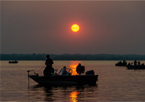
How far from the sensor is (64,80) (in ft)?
118

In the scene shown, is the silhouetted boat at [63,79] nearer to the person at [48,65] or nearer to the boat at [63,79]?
the boat at [63,79]

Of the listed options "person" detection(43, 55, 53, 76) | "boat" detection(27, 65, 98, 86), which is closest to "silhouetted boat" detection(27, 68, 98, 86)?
"boat" detection(27, 65, 98, 86)

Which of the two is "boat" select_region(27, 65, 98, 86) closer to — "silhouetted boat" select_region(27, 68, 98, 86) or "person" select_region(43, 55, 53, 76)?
"silhouetted boat" select_region(27, 68, 98, 86)

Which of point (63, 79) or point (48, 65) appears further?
point (63, 79)

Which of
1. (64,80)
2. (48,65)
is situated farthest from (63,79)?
(48,65)

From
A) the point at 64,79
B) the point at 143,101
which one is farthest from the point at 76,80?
the point at 143,101

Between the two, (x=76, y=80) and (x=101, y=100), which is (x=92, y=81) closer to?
(x=76, y=80)

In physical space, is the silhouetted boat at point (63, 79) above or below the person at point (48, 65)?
below

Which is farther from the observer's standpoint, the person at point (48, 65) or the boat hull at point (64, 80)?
the boat hull at point (64, 80)

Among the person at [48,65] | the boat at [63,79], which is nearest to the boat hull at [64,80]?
the boat at [63,79]

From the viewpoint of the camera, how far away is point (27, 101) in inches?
909

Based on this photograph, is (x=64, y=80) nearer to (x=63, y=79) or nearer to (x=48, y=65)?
(x=63, y=79)

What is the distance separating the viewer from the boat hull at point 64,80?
117 feet

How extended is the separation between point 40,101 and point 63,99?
1.95 meters
